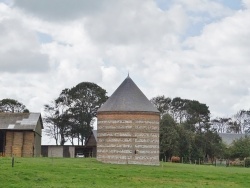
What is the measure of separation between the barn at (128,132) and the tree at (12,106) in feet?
151

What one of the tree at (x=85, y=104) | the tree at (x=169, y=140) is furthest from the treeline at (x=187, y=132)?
the tree at (x=85, y=104)

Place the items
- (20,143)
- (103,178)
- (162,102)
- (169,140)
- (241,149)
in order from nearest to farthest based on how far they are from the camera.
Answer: (103,178) < (20,143) < (169,140) < (241,149) < (162,102)

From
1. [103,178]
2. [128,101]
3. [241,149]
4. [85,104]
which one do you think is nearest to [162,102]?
[85,104]

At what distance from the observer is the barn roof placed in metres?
61.0

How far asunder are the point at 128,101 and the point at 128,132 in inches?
132

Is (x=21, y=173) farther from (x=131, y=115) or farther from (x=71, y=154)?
(x=71, y=154)

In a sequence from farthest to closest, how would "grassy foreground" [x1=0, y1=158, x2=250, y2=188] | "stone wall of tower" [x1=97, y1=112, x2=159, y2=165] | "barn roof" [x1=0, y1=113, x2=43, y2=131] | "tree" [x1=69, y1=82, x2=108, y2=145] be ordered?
"tree" [x1=69, y1=82, x2=108, y2=145]
"barn roof" [x1=0, y1=113, x2=43, y2=131]
"stone wall of tower" [x1=97, y1=112, x2=159, y2=165]
"grassy foreground" [x1=0, y1=158, x2=250, y2=188]

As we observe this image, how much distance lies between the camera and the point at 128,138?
48906 millimetres

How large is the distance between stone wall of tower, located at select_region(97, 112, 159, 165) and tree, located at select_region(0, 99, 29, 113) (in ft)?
152

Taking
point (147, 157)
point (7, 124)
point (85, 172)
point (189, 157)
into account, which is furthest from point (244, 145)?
point (85, 172)

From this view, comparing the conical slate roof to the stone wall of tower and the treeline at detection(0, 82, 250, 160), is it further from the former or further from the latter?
the treeline at detection(0, 82, 250, 160)

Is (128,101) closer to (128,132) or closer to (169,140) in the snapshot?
(128,132)

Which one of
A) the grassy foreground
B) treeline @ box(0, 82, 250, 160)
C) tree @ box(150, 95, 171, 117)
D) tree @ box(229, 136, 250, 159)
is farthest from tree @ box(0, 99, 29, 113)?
the grassy foreground

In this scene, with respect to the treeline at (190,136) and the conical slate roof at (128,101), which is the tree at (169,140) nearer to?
the treeline at (190,136)
